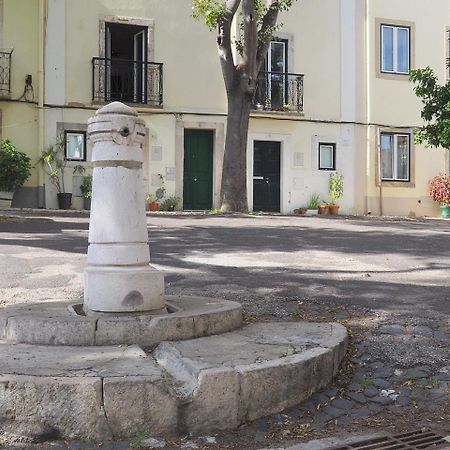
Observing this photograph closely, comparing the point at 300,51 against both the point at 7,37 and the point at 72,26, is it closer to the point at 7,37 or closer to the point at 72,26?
the point at 72,26

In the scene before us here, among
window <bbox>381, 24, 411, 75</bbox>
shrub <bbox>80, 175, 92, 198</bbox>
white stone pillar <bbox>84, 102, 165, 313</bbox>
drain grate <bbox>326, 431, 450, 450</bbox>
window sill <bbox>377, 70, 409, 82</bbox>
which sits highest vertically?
window <bbox>381, 24, 411, 75</bbox>

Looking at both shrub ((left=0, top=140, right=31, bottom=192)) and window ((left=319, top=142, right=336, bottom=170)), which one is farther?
window ((left=319, top=142, right=336, bottom=170))

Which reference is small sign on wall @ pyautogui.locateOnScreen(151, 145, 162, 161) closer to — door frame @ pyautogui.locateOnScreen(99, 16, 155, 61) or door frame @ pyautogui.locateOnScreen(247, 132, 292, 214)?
door frame @ pyautogui.locateOnScreen(99, 16, 155, 61)

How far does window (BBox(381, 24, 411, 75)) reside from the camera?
19.4 m

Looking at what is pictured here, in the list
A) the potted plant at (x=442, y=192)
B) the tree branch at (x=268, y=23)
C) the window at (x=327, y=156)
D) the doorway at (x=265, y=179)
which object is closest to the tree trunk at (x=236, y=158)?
the tree branch at (x=268, y=23)

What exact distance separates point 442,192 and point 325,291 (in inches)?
596

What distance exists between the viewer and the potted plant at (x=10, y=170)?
14.8 meters

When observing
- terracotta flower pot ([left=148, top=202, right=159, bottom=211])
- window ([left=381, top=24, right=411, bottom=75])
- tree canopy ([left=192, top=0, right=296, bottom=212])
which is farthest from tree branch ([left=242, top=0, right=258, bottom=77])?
window ([left=381, top=24, right=411, bottom=75])

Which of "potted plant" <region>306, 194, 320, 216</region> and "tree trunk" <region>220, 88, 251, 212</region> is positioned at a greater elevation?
"tree trunk" <region>220, 88, 251, 212</region>

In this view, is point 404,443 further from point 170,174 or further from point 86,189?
point 170,174

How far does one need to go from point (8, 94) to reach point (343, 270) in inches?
498

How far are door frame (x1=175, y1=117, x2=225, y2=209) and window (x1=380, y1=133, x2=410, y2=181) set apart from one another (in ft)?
17.5

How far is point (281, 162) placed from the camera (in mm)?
18531

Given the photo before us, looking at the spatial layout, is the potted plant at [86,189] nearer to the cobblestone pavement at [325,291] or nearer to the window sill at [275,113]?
the window sill at [275,113]
